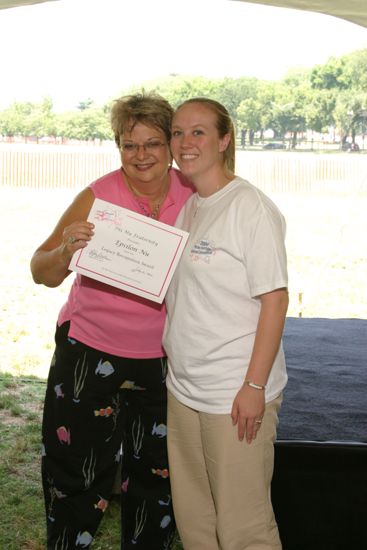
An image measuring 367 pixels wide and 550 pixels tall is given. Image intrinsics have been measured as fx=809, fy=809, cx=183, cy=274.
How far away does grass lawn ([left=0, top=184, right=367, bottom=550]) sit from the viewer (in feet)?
9.82

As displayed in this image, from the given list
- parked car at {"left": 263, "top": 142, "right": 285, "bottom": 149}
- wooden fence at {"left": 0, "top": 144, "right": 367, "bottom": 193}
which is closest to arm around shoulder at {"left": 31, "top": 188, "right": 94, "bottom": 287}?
wooden fence at {"left": 0, "top": 144, "right": 367, "bottom": 193}

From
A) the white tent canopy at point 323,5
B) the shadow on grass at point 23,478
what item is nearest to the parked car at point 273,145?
the shadow on grass at point 23,478

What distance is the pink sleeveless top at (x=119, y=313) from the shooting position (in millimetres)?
1969

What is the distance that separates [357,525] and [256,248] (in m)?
1.01

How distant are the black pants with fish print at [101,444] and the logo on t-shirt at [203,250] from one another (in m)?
0.38

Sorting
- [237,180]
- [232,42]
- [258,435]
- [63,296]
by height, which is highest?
[232,42]

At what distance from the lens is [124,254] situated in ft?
6.16

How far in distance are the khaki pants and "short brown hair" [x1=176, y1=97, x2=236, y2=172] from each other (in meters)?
0.55

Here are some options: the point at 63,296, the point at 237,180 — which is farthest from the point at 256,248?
the point at 63,296

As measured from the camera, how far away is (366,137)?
11227mm

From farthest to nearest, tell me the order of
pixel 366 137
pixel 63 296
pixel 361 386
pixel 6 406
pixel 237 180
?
pixel 366 137 → pixel 63 296 → pixel 6 406 → pixel 361 386 → pixel 237 180

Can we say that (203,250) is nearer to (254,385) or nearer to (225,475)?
(254,385)

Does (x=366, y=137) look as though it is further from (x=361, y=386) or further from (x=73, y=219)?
(x=73, y=219)

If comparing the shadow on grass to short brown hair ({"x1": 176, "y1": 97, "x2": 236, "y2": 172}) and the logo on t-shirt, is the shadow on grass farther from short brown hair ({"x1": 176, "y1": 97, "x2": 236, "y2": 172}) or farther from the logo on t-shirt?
short brown hair ({"x1": 176, "y1": 97, "x2": 236, "y2": 172})
